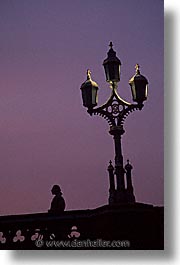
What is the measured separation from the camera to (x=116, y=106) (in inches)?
75.4

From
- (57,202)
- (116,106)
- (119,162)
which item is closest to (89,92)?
(116,106)

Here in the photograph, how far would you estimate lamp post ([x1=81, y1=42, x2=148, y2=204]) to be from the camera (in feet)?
6.17

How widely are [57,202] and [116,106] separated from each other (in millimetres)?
313

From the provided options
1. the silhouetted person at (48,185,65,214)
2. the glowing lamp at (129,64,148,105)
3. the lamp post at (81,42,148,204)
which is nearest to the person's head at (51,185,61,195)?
the silhouetted person at (48,185,65,214)

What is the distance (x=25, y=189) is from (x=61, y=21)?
0.49m

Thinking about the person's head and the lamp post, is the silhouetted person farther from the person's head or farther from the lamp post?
the lamp post

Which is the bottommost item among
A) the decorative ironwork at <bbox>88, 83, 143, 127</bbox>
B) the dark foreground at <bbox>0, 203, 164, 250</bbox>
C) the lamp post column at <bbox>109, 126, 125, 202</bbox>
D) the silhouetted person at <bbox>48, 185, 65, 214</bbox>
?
the dark foreground at <bbox>0, 203, 164, 250</bbox>

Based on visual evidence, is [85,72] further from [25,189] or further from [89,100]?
[25,189]

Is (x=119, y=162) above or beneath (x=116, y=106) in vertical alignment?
beneath

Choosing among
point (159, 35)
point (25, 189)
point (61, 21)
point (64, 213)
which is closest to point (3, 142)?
point (25, 189)

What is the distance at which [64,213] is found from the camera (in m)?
1.89

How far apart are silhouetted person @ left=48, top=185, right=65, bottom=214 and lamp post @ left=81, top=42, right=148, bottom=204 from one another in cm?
14

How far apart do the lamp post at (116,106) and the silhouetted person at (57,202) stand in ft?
0.44

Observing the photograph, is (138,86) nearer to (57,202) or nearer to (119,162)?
(119,162)
